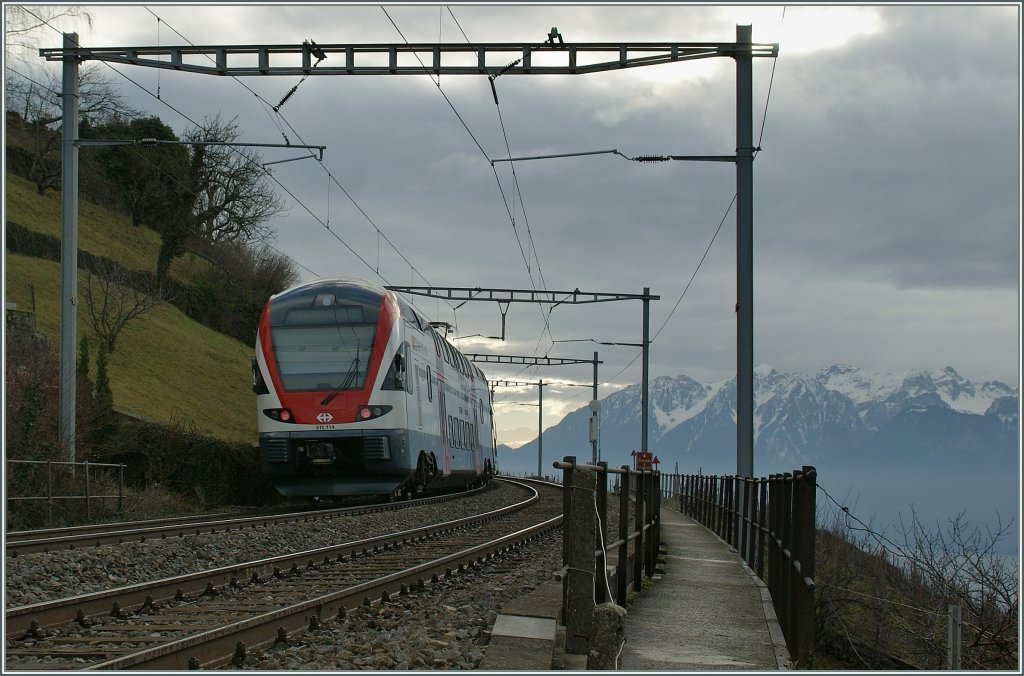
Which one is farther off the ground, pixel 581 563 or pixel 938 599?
pixel 581 563

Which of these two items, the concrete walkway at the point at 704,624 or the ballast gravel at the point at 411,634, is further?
the concrete walkway at the point at 704,624

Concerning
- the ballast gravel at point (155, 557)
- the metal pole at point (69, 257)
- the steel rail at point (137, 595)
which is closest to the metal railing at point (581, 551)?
the steel rail at point (137, 595)

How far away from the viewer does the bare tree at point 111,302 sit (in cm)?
3869

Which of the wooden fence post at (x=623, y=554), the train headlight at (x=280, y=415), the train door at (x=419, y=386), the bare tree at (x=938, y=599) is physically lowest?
the bare tree at (x=938, y=599)

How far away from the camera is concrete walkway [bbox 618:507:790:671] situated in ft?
25.6

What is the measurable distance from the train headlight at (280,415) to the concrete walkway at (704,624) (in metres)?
9.23

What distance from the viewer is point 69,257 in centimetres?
2011

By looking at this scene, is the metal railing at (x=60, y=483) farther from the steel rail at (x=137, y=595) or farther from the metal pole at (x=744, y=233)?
the metal pole at (x=744, y=233)

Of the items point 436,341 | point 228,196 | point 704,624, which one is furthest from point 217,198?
point 704,624

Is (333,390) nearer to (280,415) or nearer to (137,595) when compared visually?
(280,415)

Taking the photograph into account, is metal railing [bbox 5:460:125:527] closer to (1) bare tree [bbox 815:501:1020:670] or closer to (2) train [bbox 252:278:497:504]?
(2) train [bbox 252:278:497:504]

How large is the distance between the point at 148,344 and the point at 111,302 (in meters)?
1.97

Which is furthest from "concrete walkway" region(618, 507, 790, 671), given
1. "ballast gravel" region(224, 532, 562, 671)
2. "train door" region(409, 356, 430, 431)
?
"train door" region(409, 356, 430, 431)

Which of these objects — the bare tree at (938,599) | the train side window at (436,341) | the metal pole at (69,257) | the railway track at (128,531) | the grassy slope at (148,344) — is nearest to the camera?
the bare tree at (938,599)
